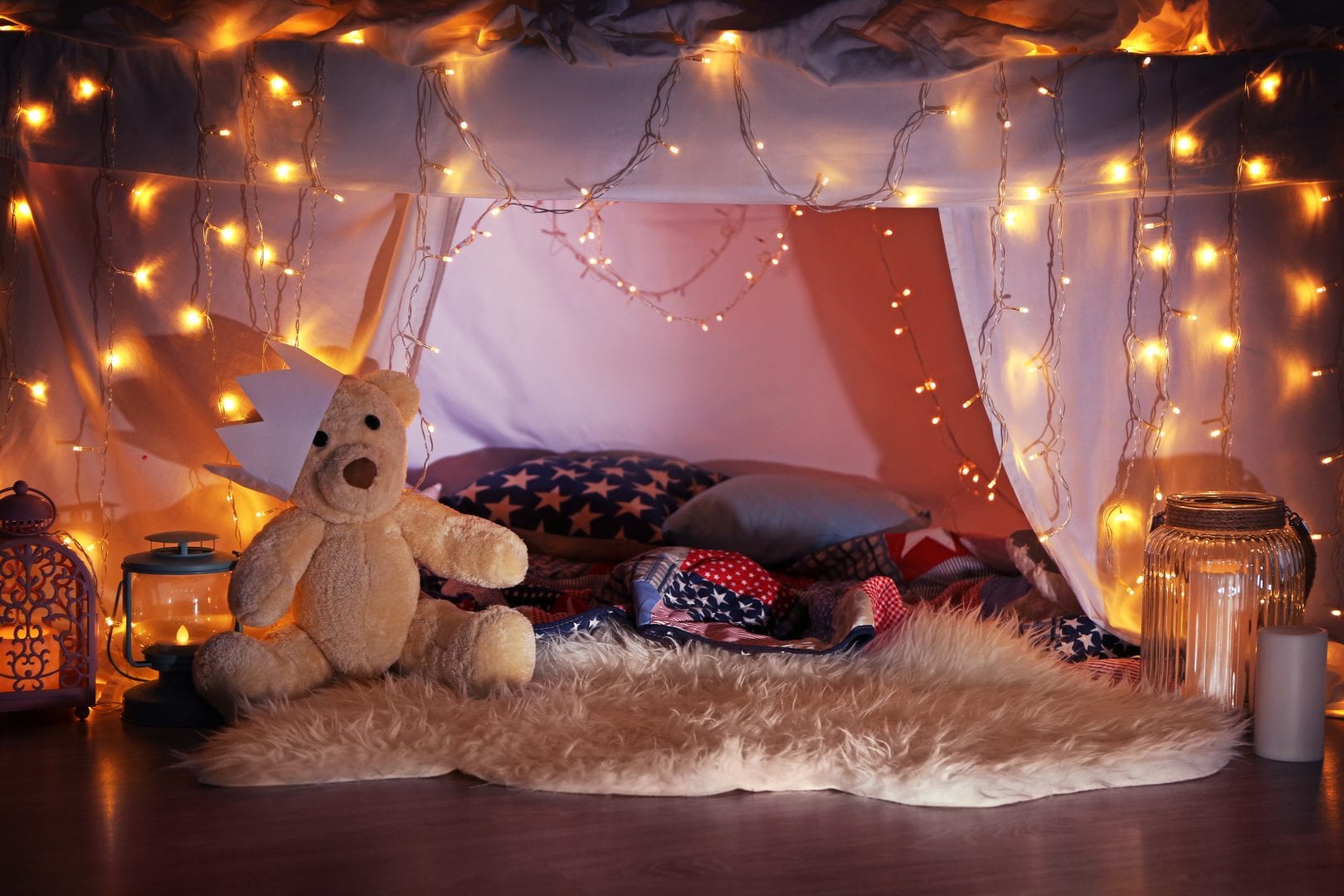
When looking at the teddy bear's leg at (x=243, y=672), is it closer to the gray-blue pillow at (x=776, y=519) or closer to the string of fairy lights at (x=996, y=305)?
the gray-blue pillow at (x=776, y=519)

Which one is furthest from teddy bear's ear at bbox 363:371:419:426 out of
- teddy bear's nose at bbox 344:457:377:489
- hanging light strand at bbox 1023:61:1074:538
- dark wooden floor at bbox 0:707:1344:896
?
hanging light strand at bbox 1023:61:1074:538

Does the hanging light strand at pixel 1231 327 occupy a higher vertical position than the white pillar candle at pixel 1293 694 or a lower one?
higher

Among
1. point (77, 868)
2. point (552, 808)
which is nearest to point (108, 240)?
point (77, 868)

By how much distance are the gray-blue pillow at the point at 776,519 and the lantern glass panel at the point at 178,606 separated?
3.35 feet

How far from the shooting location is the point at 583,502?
304 cm

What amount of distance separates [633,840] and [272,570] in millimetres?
844

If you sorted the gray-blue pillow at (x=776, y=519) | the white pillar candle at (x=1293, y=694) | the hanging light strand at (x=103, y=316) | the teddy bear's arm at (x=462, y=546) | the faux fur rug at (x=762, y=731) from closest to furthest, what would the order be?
the faux fur rug at (x=762, y=731), the white pillar candle at (x=1293, y=694), the teddy bear's arm at (x=462, y=546), the hanging light strand at (x=103, y=316), the gray-blue pillow at (x=776, y=519)

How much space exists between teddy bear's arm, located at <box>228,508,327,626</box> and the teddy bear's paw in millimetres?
319

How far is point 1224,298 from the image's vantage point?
2439mm

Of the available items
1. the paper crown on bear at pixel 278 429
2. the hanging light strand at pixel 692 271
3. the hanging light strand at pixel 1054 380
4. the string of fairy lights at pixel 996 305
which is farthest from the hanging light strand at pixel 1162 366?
the paper crown on bear at pixel 278 429

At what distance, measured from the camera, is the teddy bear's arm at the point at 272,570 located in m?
2.18

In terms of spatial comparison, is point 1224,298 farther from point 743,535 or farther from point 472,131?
point 472,131

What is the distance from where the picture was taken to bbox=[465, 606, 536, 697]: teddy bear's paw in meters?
2.18

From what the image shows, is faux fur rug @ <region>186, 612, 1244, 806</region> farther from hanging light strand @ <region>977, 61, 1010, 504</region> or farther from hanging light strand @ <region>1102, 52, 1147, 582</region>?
hanging light strand @ <region>977, 61, 1010, 504</region>
